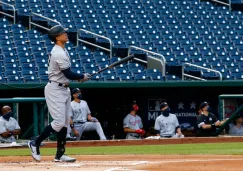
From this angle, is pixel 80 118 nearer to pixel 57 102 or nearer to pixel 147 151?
pixel 147 151

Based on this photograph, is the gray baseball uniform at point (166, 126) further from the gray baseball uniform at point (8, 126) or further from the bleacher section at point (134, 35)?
the gray baseball uniform at point (8, 126)

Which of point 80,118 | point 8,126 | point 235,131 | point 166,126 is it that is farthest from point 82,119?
point 235,131

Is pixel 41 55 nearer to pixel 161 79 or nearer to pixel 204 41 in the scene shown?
pixel 161 79

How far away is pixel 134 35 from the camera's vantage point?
22.0 metres

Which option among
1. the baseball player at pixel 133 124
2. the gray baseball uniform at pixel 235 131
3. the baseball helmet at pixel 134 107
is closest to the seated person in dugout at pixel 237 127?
the gray baseball uniform at pixel 235 131

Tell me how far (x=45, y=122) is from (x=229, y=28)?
9423 millimetres

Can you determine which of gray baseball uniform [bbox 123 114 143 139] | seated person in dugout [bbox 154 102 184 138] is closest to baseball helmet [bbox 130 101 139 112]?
gray baseball uniform [bbox 123 114 143 139]

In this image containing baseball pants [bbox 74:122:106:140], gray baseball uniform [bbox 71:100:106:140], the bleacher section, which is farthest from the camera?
the bleacher section

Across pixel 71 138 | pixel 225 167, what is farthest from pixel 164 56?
pixel 225 167

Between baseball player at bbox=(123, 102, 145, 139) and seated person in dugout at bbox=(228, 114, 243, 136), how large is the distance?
213 cm

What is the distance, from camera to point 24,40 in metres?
20.3

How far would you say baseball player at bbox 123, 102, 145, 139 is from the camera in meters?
18.0

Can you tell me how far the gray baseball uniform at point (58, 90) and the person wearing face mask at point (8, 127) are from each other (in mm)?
6065

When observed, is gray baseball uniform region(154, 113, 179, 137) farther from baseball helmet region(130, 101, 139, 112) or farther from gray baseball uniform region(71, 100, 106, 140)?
gray baseball uniform region(71, 100, 106, 140)
